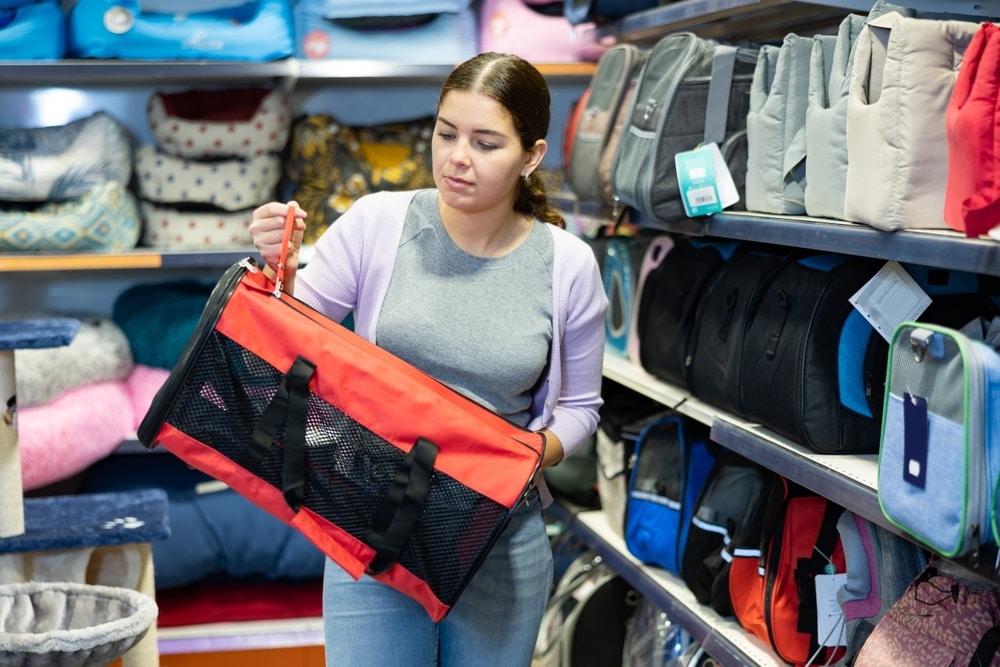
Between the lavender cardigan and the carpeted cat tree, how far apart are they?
2.35ft

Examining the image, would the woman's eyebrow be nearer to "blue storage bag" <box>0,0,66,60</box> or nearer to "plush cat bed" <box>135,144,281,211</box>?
"plush cat bed" <box>135,144,281,211</box>

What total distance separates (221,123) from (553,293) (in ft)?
6.15

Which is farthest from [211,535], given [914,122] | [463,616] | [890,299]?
[914,122]

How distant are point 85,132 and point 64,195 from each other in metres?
0.21

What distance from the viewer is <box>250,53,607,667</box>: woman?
1.86 metres

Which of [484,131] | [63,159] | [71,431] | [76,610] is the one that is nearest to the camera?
[484,131]

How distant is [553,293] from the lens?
197 cm

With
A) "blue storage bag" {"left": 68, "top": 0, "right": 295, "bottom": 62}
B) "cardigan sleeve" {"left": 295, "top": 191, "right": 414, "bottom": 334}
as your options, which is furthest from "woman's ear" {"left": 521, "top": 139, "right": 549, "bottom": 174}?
"blue storage bag" {"left": 68, "top": 0, "right": 295, "bottom": 62}

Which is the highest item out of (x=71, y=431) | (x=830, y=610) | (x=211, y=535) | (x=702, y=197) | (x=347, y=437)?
(x=702, y=197)

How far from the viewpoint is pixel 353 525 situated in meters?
1.82

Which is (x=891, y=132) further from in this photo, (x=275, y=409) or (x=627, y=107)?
(x=627, y=107)

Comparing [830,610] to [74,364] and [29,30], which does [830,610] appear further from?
[29,30]

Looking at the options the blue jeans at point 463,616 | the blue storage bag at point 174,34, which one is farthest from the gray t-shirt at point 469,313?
the blue storage bag at point 174,34

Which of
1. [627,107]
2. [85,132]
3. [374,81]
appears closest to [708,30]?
[627,107]
